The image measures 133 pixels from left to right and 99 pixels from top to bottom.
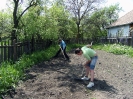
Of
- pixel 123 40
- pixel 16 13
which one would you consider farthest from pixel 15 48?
pixel 123 40

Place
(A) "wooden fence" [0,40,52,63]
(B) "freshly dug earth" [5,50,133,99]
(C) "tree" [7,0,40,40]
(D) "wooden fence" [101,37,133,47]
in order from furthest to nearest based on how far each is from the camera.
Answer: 1. (D) "wooden fence" [101,37,133,47]
2. (C) "tree" [7,0,40,40]
3. (A) "wooden fence" [0,40,52,63]
4. (B) "freshly dug earth" [5,50,133,99]

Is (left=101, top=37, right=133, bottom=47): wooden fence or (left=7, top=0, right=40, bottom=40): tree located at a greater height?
(left=7, top=0, right=40, bottom=40): tree

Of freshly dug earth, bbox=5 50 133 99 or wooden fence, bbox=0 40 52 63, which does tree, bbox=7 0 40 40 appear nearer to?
wooden fence, bbox=0 40 52 63

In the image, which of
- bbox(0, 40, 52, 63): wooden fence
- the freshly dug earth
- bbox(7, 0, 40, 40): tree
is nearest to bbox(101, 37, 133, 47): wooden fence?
bbox(0, 40, 52, 63): wooden fence

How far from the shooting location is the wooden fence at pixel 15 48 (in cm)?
841

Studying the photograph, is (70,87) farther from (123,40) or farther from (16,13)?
(123,40)

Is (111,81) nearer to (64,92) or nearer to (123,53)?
(64,92)

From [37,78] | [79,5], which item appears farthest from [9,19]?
[79,5]

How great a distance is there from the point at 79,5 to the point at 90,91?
1111 inches

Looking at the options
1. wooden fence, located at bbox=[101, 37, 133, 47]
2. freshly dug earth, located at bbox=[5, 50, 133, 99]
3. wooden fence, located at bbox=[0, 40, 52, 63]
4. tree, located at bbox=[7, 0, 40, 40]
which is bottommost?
freshly dug earth, located at bbox=[5, 50, 133, 99]

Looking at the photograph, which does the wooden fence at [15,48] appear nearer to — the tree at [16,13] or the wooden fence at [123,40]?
the tree at [16,13]

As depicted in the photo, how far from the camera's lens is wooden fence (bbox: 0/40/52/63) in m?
8.41

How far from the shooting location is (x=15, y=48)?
9.18 metres

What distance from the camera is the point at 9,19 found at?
12.4 meters
